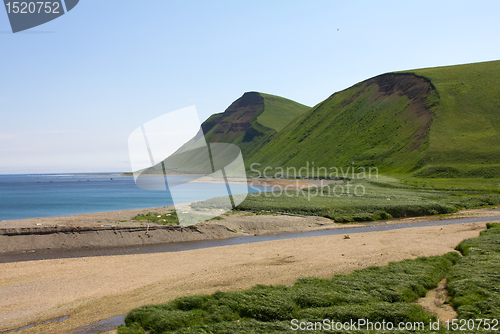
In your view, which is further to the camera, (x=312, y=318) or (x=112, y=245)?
(x=112, y=245)

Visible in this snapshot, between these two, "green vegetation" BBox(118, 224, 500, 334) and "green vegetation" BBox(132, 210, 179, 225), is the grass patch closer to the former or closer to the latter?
"green vegetation" BBox(118, 224, 500, 334)

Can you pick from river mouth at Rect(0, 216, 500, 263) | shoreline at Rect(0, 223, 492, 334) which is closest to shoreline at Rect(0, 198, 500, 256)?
river mouth at Rect(0, 216, 500, 263)

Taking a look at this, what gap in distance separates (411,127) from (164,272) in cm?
9159

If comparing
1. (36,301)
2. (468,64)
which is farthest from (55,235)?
(468,64)

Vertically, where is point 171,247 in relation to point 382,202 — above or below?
above

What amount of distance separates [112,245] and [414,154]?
75074 mm

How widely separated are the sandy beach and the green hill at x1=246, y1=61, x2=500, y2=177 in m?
52.7

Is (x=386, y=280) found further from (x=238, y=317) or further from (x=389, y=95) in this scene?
(x=389, y=95)

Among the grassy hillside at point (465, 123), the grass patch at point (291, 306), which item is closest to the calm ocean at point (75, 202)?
the grass patch at point (291, 306)

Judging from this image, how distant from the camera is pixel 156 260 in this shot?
2036 centimetres

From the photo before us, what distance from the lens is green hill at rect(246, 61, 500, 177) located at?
2876 inches

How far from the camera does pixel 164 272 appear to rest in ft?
57.7

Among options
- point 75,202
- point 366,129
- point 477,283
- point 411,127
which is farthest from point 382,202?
point 366,129

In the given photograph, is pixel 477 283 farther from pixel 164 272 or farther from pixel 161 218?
pixel 161 218
